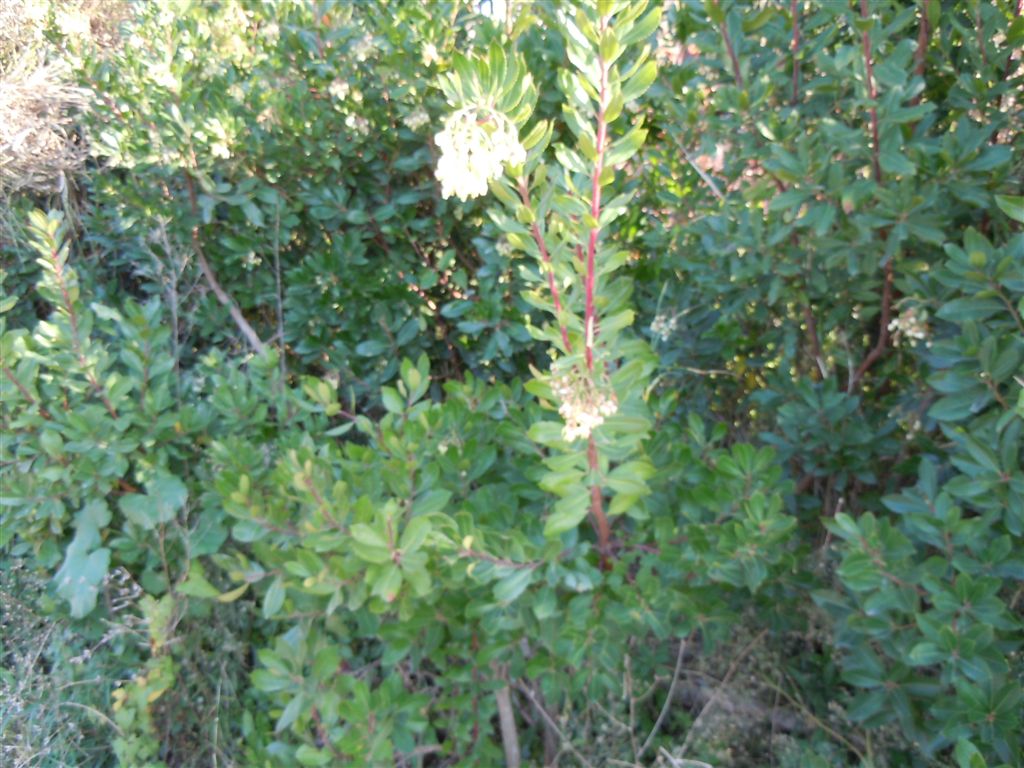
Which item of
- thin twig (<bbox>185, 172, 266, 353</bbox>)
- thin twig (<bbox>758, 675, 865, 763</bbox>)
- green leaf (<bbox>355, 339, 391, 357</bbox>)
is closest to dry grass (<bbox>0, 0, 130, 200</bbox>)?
thin twig (<bbox>185, 172, 266, 353</bbox>)

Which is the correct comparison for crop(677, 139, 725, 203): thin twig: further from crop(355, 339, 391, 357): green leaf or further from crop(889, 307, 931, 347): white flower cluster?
crop(355, 339, 391, 357): green leaf

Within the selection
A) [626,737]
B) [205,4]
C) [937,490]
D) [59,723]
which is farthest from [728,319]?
[205,4]

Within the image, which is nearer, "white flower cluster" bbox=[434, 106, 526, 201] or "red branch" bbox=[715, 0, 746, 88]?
"white flower cluster" bbox=[434, 106, 526, 201]

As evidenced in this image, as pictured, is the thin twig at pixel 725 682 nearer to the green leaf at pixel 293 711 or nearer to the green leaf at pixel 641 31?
the green leaf at pixel 293 711

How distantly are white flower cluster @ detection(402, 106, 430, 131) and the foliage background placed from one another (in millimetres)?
10

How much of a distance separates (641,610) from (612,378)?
21.9 inches

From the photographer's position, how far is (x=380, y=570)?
1832 mm

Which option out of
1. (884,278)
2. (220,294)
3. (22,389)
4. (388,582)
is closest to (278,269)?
(220,294)

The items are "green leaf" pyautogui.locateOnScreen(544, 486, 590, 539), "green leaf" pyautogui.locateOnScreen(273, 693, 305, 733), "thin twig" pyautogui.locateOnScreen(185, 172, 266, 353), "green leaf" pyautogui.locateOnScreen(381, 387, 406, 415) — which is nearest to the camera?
"green leaf" pyautogui.locateOnScreen(544, 486, 590, 539)

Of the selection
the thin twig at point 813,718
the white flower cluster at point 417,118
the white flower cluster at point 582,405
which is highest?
the white flower cluster at point 417,118

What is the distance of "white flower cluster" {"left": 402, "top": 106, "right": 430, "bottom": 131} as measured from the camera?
2752 mm

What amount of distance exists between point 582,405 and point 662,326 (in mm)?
992

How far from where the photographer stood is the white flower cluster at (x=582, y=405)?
1.59m

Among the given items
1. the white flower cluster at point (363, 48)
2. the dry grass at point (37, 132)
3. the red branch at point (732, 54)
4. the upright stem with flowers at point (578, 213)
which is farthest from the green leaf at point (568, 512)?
the dry grass at point (37, 132)
